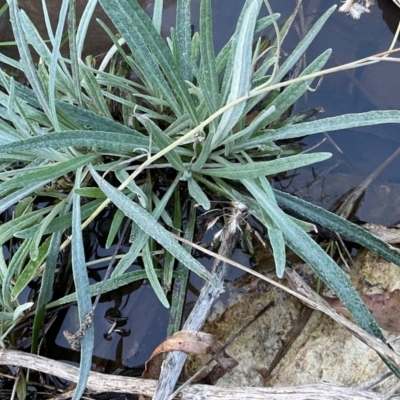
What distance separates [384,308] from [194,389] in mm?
473

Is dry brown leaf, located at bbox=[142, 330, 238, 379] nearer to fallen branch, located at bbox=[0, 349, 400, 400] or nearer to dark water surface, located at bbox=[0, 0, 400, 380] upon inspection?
fallen branch, located at bbox=[0, 349, 400, 400]

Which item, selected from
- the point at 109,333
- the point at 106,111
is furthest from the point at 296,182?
the point at 109,333

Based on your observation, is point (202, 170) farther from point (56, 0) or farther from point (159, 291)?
point (56, 0)

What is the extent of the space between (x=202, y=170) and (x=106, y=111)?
0.91ft

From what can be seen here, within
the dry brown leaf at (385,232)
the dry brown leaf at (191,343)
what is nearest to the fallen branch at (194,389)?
the dry brown leaf at (191,343)

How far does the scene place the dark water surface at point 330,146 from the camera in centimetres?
118

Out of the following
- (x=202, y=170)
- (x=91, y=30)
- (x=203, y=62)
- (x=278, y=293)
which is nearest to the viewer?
(x=203, y=62)

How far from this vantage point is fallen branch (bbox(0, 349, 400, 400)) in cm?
90

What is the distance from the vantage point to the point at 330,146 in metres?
1.21

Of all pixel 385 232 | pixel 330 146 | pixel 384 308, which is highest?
pixel 330 146

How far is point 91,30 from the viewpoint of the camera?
4.42ft

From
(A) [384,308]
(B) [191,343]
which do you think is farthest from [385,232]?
(B) [191,343]

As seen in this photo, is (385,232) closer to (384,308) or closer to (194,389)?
(384,308)

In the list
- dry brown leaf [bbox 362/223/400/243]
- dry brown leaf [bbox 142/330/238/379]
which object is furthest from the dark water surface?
dry brown leaf [bbox 142/330/238/379]
